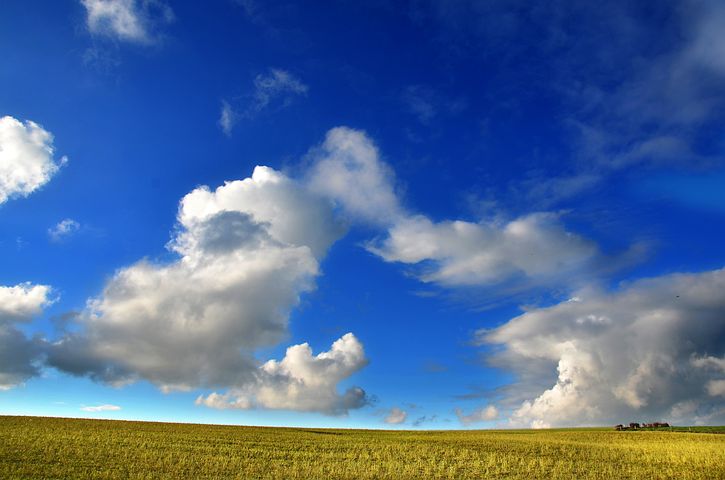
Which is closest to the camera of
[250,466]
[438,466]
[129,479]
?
[129,479]

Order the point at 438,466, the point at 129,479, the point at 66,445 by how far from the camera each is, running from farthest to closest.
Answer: the point at 66,445 → the point at 438,466 → the point at 129,479

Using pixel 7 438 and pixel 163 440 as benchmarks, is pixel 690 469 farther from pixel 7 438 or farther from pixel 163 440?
pixel 7 438

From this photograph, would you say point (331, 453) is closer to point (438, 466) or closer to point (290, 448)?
point (290, 448)

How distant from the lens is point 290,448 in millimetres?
48844

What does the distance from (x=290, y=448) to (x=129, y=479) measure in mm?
22859

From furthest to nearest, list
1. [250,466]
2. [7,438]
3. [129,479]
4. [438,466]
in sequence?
[7,438] → [438,466] → [250,466] → [129,479]

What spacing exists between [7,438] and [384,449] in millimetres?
34897

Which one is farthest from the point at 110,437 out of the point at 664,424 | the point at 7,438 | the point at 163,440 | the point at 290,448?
the point at 664,424

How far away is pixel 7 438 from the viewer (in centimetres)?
4397

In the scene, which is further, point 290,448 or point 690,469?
point 290,448

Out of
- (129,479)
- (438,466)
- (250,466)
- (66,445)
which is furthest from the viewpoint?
(66,445)

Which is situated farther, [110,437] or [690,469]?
[110,437]

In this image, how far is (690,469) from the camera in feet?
129

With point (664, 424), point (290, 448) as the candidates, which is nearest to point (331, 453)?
point (290, 448)
